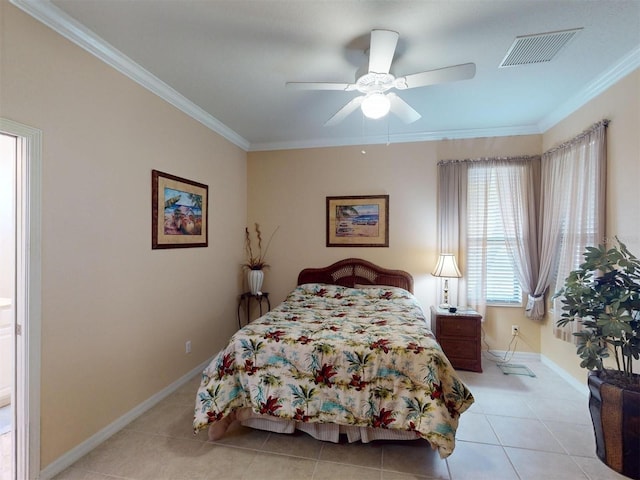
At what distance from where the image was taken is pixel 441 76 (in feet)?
6.49

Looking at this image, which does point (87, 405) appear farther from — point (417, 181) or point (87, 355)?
point (417, 181)

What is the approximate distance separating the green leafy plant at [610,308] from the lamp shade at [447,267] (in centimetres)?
143

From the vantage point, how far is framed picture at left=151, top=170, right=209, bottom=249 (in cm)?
275

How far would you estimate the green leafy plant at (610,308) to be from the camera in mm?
1904

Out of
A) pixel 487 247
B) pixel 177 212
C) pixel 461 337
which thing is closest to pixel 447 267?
pixel 487 247

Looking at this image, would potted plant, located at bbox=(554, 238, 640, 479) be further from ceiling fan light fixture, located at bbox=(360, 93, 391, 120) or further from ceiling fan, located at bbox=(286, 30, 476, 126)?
ceiling fan light fixture, located at bbox=(360, 93, 391, 120)

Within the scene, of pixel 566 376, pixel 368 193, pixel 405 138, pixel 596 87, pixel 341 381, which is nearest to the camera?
pixel 341 381

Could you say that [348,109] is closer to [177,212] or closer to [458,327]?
[177,212]

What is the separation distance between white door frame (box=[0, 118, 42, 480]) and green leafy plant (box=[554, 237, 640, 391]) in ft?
11.2

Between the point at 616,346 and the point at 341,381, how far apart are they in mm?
1821

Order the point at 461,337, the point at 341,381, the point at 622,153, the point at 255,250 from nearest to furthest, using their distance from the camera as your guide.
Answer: the point at 341,381, the point at 622,153, the point at 461,337, the point at 255,250

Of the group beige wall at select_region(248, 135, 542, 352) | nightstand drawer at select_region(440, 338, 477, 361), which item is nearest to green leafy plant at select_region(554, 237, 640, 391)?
nightstand drawer at select_region(440, 338, 477, 361)

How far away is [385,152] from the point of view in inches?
162

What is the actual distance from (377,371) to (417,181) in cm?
273
